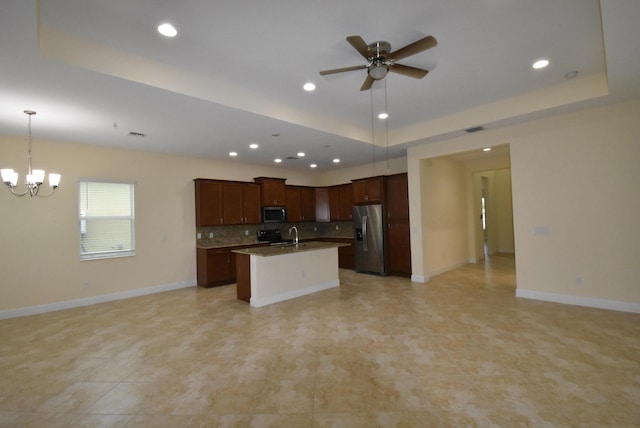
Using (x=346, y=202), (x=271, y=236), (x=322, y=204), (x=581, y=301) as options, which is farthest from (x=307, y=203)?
(x=581, y=301)

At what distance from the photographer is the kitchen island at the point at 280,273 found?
459 cm

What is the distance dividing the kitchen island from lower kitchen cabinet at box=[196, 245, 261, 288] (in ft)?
4.11

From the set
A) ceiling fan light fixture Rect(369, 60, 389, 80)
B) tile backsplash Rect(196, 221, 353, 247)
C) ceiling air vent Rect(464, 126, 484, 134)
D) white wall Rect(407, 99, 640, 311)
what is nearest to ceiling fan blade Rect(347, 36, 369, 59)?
ceiling fan light fixture Rect(369, 60, 389, 80)

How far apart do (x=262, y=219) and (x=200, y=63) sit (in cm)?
444

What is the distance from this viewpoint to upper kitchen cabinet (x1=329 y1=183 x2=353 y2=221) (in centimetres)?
784

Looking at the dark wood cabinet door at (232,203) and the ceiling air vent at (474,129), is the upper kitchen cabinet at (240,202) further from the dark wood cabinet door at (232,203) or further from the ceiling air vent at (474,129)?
the ceiling air vent at (474,129)

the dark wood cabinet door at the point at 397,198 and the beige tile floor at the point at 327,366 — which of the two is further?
the dark wood cabinet door at the point at 397,198

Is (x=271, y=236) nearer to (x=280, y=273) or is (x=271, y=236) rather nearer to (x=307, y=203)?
(x=307, y=203)

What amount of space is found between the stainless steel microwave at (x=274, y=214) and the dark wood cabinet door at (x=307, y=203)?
724 millimetres

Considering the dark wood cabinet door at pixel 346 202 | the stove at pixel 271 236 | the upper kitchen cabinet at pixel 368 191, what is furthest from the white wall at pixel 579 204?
the stove at pixel 271 236

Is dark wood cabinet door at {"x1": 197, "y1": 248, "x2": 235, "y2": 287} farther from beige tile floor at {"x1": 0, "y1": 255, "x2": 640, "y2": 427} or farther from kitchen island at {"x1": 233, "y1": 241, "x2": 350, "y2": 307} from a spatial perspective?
beige tile floor at {"x1": 0, "y1": 255, "x2": 640, "y2": 427}

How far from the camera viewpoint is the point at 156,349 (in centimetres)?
312

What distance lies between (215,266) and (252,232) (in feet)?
4.84

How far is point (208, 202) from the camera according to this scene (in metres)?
6.23
